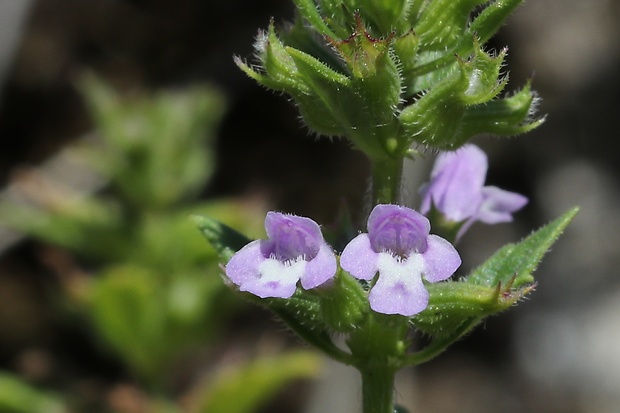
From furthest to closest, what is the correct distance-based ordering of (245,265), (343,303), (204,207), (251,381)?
(204,207), (251,381), (343,303), (245,265)

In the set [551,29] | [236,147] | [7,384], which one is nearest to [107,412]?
[7,384]

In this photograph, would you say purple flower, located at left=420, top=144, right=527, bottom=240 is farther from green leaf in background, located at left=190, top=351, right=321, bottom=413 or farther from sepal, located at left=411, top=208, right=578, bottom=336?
green leaf in background, located at left=190, top=351, right=321, bottom=413

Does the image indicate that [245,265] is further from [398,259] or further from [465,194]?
[465,194]

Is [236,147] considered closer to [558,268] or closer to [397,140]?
[558,268]

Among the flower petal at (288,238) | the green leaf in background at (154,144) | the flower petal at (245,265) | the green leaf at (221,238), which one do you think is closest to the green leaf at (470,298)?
the flower petal at (288,238)

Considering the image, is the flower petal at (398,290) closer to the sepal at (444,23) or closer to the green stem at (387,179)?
the green stem at (387,179)

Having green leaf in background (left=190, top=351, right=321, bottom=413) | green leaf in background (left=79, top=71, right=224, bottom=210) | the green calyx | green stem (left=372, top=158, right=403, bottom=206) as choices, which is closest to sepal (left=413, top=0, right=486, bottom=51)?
the green calyx

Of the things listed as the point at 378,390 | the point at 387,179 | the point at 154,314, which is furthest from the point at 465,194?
the point at 154,314
